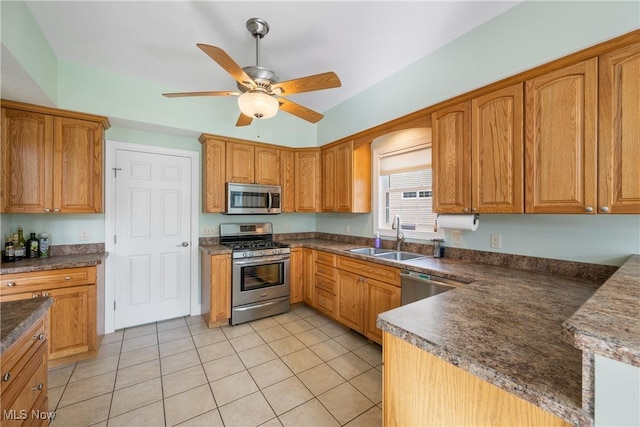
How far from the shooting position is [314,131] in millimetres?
4266

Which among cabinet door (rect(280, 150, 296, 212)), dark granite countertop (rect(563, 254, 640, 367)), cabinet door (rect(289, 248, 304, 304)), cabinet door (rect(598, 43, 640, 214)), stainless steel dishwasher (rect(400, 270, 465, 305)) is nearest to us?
dark granite countertop (rect(563, 254, 640, 367))

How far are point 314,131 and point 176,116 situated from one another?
2.01 m

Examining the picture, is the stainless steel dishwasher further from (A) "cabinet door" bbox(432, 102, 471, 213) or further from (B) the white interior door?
(B) the white interior door

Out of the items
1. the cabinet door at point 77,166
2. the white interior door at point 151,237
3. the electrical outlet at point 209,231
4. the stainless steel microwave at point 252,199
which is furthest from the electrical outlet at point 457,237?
the cabinet door at point 77,166

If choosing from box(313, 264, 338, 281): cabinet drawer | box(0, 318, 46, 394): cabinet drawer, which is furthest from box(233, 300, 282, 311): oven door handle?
box(0, 318, 46, 394): cabinet drawer

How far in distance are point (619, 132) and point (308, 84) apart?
6.16 ft

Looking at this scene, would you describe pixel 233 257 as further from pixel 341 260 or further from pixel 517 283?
pixel 517 283

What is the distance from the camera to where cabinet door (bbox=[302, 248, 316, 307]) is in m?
3.51

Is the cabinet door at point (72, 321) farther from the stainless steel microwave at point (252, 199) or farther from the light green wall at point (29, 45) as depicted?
the light green wall at point (29, 45)

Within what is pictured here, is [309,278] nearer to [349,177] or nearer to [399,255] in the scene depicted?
[399,255]

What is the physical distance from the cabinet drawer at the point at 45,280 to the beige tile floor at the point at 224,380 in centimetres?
74

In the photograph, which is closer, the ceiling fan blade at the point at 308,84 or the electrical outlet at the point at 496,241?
the ceiling fan blade at the point at 308,84

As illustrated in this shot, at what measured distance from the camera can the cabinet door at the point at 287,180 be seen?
12.8 ft

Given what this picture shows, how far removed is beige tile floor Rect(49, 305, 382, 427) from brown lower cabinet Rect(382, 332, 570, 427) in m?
0.91
